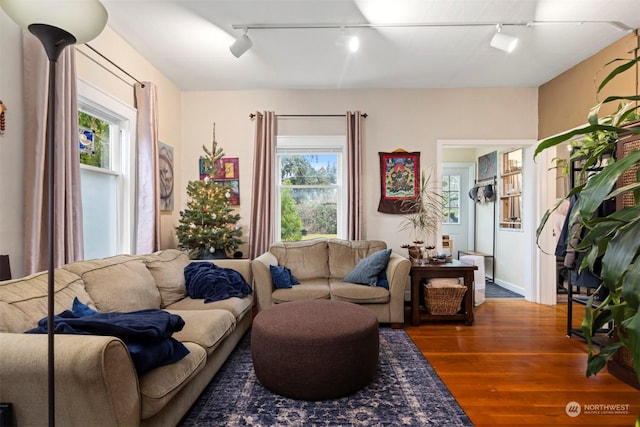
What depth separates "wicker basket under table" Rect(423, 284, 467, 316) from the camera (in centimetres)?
333

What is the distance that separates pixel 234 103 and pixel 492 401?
3980 millimetres

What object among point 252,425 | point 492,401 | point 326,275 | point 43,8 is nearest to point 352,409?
point 252,425

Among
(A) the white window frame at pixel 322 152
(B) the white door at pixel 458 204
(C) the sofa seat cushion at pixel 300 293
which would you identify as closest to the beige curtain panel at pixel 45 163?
(C) the sofa seat cushion at pixel 300 293

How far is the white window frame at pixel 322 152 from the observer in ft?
13.5

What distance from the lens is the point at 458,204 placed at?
631 cm

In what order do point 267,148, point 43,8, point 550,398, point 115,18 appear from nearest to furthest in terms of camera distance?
1. point 43,8
2. point 550,398
3. point 115,18
4. point 267,148

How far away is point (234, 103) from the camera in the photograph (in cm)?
412

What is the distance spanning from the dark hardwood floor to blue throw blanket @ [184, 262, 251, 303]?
168 cm

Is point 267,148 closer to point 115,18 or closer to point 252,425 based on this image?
point 115,18

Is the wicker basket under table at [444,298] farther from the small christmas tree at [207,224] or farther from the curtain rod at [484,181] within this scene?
the curtain rod at [484,181]

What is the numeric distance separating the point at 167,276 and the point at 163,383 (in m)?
1.35
